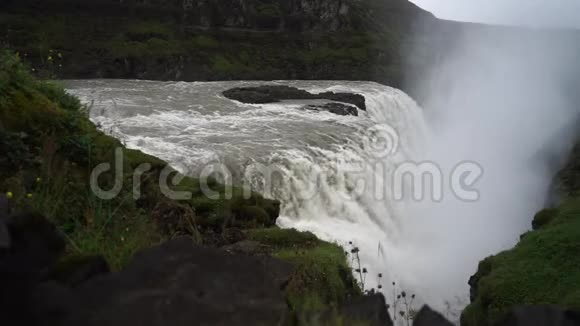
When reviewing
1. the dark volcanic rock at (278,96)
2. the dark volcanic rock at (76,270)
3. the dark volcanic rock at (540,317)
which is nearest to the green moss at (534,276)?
the dark volcanic rock at (540,317)

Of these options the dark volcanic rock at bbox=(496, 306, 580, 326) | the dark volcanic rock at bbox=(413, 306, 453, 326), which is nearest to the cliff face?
the dark volcanic rock at bbox=(413, 306, 453, 326)

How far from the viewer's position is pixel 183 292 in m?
2.00

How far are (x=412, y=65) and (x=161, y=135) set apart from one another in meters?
55.5

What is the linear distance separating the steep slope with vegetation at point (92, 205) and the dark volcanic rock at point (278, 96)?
61.8ft

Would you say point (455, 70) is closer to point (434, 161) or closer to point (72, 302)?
point (434, 161)

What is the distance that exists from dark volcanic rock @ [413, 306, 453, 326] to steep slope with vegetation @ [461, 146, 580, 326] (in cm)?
425

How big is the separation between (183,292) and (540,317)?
1.46 m

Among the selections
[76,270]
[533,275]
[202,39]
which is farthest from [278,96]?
[202,39]

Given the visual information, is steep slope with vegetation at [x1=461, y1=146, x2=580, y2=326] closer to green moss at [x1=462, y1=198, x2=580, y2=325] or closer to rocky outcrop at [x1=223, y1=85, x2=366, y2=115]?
green moss at [x1=462, y1=198, x2=580, y2=325]

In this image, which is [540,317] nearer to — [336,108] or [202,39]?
[336,108]

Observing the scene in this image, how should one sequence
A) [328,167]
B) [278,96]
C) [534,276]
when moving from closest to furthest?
1. [534,276]
2. [328,167]
3. [278,96]

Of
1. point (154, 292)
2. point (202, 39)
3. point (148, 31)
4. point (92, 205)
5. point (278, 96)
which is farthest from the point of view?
point (202, 39)

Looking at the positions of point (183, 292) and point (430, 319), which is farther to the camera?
point (430, 319)

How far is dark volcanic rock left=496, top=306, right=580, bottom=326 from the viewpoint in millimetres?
2035
